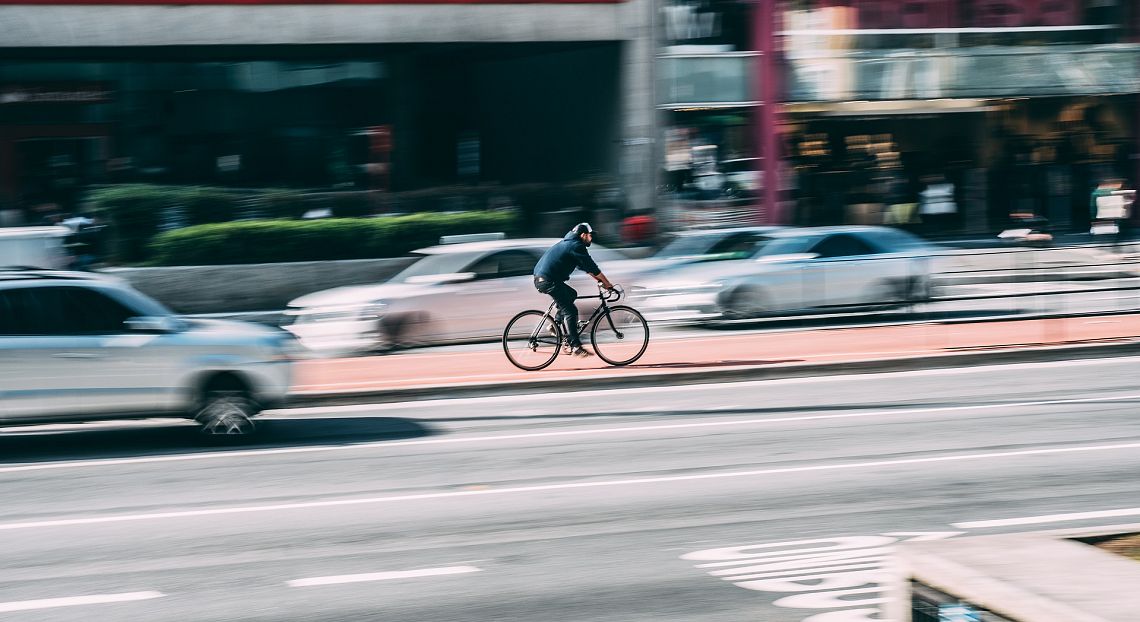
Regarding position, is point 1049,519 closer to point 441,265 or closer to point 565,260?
point 565,260

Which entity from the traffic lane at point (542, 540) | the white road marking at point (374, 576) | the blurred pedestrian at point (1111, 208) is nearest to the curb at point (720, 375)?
the traffic lane at point (542, 540)

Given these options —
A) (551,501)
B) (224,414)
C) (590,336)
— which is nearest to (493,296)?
(590,336)

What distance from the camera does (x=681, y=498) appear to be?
8.73 metres

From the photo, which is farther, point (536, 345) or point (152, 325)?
point (536, 345)

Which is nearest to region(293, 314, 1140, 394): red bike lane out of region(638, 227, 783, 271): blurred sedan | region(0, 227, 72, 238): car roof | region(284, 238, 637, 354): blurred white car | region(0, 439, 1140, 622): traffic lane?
region(284, 238, 637, 354): blurred white car

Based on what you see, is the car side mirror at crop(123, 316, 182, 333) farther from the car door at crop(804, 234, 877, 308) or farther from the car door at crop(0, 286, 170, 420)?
the car door at crop(804, 234, 877, 308)

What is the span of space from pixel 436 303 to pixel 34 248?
24.6 feet

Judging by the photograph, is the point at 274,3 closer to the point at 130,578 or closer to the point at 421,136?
the point at 421,136

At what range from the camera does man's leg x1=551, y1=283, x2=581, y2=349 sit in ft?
48.9

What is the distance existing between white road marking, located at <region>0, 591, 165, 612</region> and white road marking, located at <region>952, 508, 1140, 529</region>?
4.55 meters

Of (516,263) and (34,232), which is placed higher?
(34,232)

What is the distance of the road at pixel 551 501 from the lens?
667cm

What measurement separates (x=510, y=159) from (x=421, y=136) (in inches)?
95.9

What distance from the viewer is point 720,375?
14.5 m
